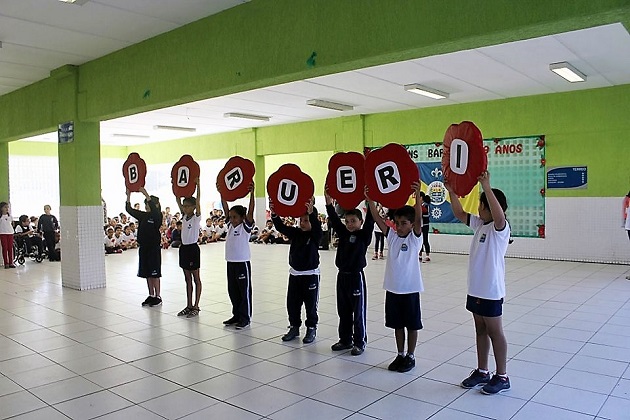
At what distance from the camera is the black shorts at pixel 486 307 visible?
3318mm

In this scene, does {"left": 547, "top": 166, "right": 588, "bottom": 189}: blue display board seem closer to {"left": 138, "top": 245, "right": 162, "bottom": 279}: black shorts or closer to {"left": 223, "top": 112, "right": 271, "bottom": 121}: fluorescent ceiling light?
{"left": 223, "top": 112, "right": 271, "bottom": 121}: fluorescent ceiling light

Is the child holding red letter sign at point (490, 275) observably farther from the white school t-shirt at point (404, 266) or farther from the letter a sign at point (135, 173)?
the letter a sign at point (135, 173)

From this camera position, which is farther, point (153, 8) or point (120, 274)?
point (120, 274)

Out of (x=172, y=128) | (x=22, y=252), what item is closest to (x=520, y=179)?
(x=172, y=128)

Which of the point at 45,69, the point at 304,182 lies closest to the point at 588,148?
the point at 304,182

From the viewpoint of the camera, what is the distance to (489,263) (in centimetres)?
330

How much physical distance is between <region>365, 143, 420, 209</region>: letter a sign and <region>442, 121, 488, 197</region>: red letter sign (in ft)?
1.01

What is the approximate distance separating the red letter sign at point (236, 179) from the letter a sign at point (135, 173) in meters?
1.32

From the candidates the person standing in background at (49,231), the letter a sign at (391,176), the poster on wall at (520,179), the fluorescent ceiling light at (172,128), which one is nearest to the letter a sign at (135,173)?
the letter a sign at (391,176)

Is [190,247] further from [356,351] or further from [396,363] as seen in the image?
[396,363]

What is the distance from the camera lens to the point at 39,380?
12.5 ft

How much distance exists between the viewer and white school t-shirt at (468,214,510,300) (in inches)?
130

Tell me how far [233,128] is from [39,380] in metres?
11.1

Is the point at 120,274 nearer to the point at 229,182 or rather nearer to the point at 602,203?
the point at 229,182
